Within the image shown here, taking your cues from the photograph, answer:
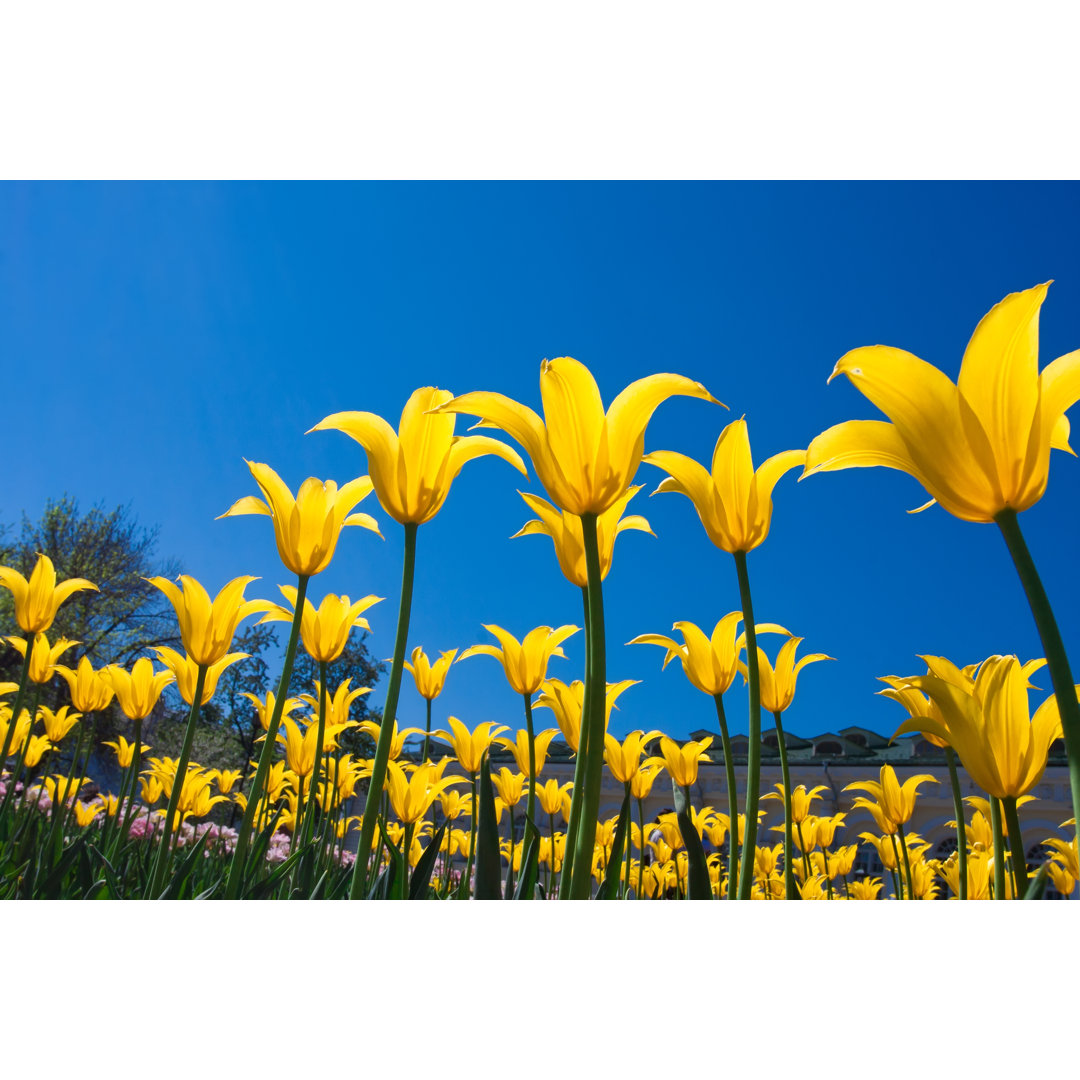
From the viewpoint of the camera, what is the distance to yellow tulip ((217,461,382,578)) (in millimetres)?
1475

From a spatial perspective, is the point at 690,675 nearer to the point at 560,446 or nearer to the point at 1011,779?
the point at 1011,779

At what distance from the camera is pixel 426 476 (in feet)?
4.00

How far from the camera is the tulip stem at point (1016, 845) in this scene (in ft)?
3.50

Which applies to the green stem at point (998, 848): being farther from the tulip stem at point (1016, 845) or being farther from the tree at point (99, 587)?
the tree at point (99, 587)

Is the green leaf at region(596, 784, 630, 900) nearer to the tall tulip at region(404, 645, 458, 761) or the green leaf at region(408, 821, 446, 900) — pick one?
the green leaf at region(408, 821, 446, 900)

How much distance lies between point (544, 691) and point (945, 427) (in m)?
1.18

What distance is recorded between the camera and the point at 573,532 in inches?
55.1

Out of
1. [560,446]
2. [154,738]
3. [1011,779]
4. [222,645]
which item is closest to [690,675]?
[1011,779]

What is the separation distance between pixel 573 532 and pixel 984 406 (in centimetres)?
74

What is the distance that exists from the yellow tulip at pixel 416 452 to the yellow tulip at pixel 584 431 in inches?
5.3

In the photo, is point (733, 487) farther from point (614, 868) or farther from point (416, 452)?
point (614, 868)

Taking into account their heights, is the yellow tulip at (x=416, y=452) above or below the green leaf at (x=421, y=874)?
above

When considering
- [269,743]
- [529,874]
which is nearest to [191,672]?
[269,743]

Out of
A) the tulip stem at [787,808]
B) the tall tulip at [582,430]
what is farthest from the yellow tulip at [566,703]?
the tall tulip at [582,430]
